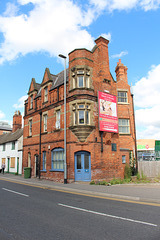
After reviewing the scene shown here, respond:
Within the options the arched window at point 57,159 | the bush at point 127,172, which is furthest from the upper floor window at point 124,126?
the arched window at point 57,159

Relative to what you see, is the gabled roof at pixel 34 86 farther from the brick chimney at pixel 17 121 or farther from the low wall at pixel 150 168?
the low wall at pixel 150 168

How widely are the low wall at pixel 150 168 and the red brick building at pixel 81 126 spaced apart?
181cm

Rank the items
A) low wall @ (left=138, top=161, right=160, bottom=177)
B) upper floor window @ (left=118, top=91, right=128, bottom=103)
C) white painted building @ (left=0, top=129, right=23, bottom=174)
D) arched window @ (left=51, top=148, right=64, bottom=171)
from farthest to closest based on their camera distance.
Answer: white painted building @ (left=0, top=129, right=23, bottom=174), upper floor window @ (left=118, top=91, right=128, bottom=103), low wall @ (left=138, top=161, right=160, bottom=177), arched window @ (left=51, top=148, right=64, bottom=171)

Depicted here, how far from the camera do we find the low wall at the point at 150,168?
2031 cm

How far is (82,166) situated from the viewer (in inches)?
674

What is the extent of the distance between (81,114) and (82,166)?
4673mm

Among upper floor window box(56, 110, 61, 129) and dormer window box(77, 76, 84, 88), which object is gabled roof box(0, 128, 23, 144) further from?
dormer window box(77, 76, 84, 88)

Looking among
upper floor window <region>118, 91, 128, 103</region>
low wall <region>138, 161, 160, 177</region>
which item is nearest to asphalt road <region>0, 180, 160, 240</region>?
low wall <region>138, 161, 160, 177</region>

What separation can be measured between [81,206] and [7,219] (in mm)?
3176

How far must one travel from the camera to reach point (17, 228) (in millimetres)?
5434

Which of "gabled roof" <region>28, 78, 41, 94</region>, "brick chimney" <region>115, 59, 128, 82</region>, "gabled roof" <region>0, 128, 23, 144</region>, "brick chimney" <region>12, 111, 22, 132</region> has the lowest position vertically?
"gabled roof" <region>0, 128, 23, 144</region>

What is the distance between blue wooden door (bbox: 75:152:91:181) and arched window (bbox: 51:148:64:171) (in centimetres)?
200

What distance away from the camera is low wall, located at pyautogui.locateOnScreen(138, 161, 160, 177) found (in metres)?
20.3

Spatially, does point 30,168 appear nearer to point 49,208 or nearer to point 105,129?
point 105,129
